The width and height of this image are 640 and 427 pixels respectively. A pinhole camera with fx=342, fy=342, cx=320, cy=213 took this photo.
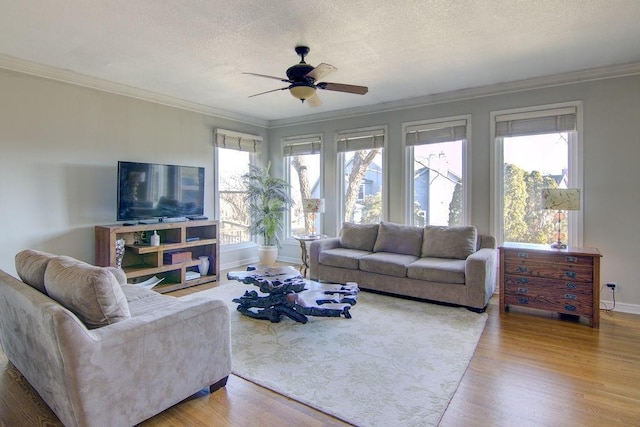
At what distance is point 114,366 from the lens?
169 centimetres

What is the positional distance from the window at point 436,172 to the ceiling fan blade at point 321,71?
247cm

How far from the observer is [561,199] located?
349cm

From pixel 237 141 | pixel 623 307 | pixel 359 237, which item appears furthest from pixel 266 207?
pixel 623 307

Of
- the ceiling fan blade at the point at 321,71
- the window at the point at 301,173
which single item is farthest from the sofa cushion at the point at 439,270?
the window at the point at 301,173

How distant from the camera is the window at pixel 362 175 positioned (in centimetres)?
544

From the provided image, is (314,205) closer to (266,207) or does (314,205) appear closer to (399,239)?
(266,207)

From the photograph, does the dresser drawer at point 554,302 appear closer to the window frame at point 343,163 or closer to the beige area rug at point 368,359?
the beige area rug at point 368,359

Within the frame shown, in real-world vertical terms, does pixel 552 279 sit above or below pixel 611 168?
below

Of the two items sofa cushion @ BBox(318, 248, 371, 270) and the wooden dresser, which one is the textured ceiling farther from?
sofa cushion @ BBox(318, 248, 371, 270)

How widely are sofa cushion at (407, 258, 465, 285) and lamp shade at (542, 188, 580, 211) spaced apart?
108cm

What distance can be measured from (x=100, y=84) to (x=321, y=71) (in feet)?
9.81

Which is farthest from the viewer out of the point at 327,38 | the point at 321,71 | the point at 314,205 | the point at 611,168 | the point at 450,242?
the point at 314,205

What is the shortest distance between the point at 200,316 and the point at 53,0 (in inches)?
97.2

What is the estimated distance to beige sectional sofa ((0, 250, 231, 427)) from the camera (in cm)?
159
